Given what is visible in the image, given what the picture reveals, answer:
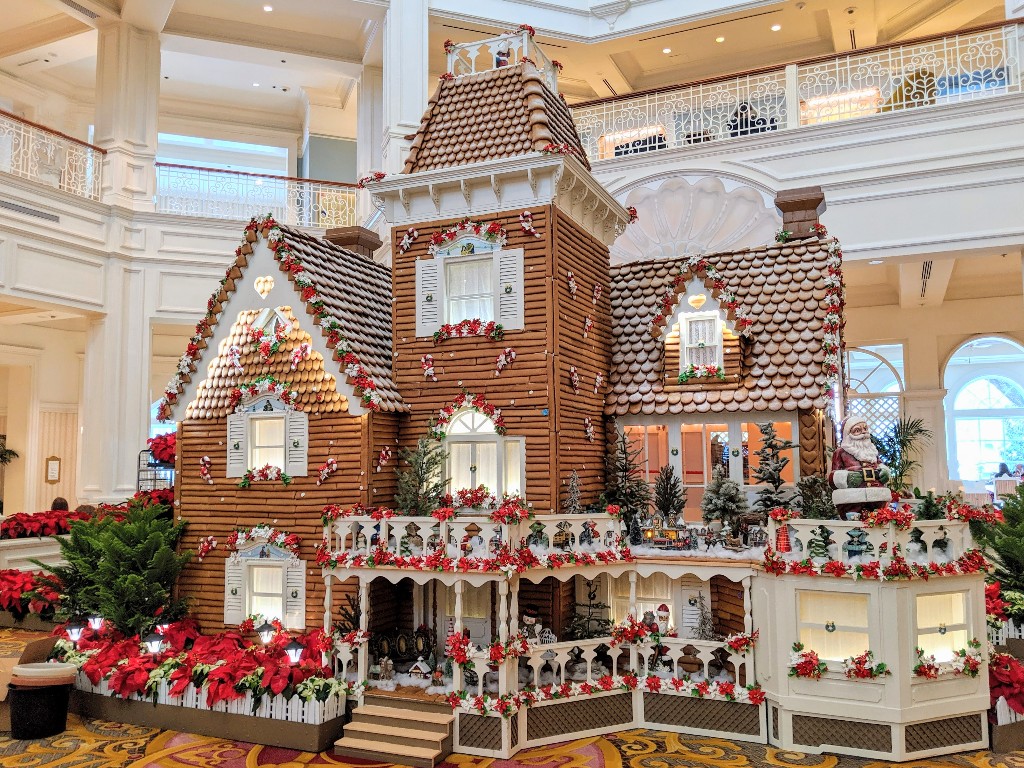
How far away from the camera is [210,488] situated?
12.8 m

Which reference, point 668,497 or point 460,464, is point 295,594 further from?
point 668,497

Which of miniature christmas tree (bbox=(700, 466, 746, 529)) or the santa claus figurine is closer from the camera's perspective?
the santa claus figurine

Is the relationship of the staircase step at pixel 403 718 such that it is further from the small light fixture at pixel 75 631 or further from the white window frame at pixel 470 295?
the white window frame at pixel 470 295

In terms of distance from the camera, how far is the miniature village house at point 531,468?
388 inches

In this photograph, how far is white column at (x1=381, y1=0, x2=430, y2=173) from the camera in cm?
1881

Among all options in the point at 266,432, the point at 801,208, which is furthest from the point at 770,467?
the point at 266,432

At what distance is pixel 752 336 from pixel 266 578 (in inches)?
339

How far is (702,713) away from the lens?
1040cm

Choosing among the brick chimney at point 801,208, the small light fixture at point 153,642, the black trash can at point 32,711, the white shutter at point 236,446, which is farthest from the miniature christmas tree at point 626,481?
the black trash can at point 32,711

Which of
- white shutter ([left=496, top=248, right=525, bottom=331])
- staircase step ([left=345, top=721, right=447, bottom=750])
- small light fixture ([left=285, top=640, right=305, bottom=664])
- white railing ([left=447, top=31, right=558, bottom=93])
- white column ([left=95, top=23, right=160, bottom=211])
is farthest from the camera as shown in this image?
white column ([left=95, top=23, right=160, bottom=211])

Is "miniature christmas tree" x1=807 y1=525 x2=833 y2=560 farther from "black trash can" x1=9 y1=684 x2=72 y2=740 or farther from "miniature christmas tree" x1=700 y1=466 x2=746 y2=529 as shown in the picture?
"black trash can" x1=9 y1=684 x2=72 y2=740

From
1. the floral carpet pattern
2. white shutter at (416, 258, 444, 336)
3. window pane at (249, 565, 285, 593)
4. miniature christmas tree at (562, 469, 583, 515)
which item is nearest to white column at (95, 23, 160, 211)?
white shutter at (416, 258, 444, 336)

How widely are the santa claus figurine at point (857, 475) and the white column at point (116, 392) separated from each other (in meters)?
15.7

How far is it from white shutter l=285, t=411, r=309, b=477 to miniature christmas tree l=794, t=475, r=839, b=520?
7332 mm
